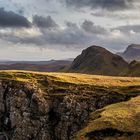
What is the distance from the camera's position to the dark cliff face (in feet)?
481

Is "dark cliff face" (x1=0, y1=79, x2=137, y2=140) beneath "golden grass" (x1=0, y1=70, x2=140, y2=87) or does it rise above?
beneath

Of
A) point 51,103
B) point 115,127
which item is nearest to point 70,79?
point 51,103


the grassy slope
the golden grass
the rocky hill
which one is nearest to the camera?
the grassy slope

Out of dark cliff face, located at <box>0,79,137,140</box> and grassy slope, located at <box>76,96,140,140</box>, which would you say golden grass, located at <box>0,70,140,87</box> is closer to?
dark cliff face, located at <box>0,79,137,140</box>

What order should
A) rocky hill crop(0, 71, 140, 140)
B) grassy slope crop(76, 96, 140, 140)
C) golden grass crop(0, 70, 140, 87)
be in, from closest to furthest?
grassy slope crop(76, 96, 140, 140) < rocky hill crop(0, 71, 140, 140) < golden grass crop(0, 70, 140, 87)

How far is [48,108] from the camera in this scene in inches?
6073

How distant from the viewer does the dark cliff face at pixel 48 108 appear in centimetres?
14675

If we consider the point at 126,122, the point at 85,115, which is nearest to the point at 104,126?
the point at 126,122

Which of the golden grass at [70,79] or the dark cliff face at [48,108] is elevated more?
the golden grass at [70,79]

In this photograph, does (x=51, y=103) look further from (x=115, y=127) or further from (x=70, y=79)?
(x=115, y=127)

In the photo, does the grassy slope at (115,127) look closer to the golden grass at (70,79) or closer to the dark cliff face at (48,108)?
the dark cliff face at (48,108)

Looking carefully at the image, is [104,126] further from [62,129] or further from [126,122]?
[62,129]

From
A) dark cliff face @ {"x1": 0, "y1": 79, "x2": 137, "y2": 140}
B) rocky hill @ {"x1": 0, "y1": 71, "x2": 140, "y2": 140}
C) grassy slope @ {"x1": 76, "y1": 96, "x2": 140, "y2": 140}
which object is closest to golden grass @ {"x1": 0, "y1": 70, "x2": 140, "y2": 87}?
rocky hill @ {"x1": 0, "y1": 71, "x2": 140, "y2": 140}

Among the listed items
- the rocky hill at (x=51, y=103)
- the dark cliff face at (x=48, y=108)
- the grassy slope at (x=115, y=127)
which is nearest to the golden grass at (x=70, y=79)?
the rocky hill at (x=51, y=103)
